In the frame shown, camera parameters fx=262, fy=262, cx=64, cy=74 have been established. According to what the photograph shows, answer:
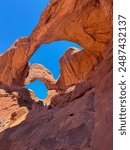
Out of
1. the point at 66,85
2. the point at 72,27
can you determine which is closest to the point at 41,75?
the point at 66,85

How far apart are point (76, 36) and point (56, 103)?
36.8 ft

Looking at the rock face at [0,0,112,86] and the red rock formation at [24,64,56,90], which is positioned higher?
the red rock formation at [24,64,56,90]

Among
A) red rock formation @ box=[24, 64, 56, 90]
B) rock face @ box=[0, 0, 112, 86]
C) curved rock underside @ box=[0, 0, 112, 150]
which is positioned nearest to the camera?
curved rock underside @ box=[0, 0, 112, 150]

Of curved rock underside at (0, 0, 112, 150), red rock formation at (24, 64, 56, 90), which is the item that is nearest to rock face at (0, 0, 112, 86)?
curved rock underside at (0, 0, 112, 150)

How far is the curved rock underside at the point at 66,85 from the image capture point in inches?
183

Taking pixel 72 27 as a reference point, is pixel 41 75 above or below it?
above

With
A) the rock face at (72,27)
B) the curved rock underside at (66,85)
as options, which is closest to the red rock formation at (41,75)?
the curved rock underside at (66,85)

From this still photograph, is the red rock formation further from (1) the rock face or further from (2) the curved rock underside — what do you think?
(1) the rock face

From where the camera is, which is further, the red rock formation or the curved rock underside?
the red rock formation

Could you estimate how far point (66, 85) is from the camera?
24.1m

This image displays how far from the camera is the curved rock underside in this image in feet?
15.2

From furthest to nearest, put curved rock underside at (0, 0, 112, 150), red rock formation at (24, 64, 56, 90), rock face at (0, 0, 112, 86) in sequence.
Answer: red rock formation at (24, 64, 56, 90), rock face at (0, 0, 112, 86), curved rock underside at (0, 0, 112, 150)

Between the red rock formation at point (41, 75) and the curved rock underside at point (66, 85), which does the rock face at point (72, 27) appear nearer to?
the curved rock underside at point (66, 85)

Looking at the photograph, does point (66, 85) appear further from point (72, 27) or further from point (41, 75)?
point (41, 75)
